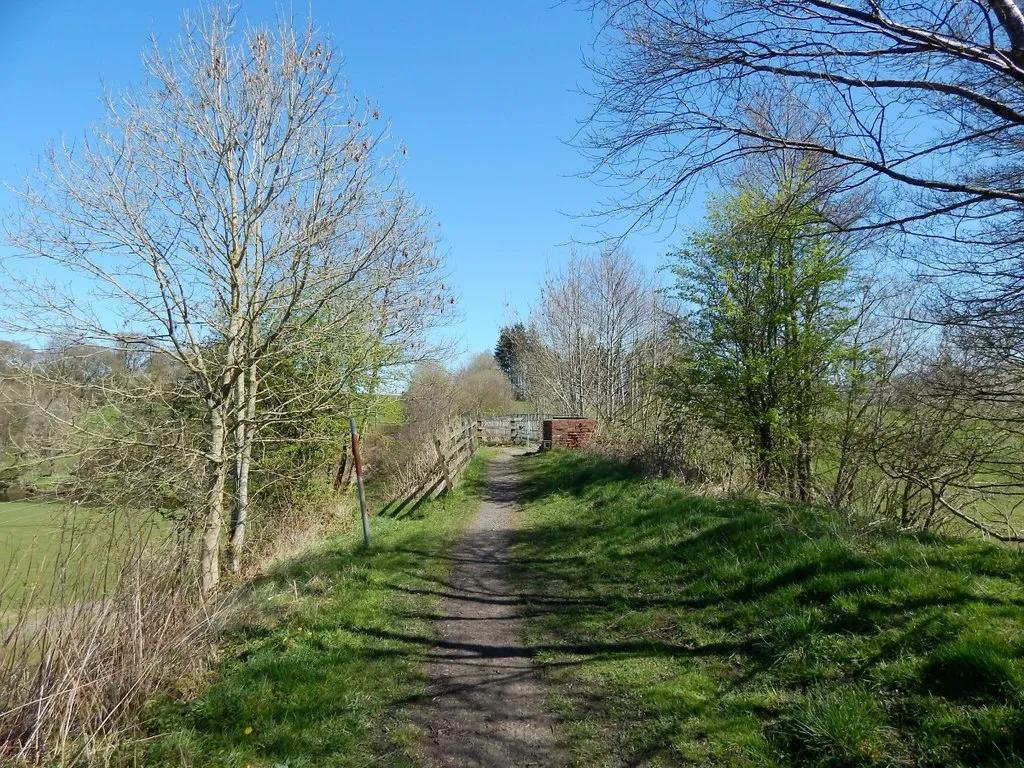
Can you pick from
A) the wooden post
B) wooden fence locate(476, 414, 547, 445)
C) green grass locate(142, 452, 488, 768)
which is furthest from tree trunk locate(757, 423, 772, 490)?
wooden fence locate(476, 414, 547, 445)

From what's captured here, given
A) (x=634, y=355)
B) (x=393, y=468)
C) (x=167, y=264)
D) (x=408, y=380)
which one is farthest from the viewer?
(x=634, y=355)

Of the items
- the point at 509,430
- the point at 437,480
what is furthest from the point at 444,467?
the point at 509,430

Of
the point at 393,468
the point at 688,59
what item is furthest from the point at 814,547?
the point at 393,468

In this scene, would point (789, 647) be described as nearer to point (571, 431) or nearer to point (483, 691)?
point (483, 691)

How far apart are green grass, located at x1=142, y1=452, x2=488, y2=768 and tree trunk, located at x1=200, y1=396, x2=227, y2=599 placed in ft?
6.24

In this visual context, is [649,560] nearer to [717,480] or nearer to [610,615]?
[610,615]

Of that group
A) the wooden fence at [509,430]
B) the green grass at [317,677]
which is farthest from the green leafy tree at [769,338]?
the wooden fence at [509,430]

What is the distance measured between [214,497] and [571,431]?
50.3ft

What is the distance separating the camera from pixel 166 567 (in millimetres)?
5137

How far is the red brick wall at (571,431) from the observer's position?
22.8 metres

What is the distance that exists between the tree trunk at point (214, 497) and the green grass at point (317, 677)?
190 cm

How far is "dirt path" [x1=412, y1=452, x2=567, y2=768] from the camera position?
3.76 meters

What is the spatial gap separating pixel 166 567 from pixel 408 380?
1288 cm

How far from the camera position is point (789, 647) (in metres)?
4.25
